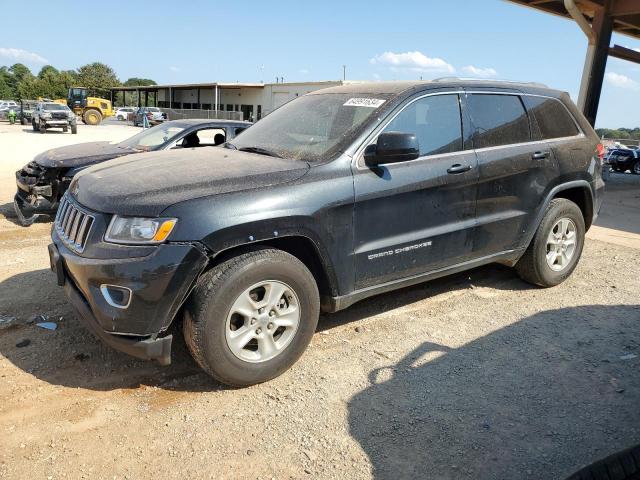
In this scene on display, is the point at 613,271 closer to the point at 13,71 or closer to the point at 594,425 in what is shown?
the point at 594,425

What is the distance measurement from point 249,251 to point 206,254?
12.5 inches

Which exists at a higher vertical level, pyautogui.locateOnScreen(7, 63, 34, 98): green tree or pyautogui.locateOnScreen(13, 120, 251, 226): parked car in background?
pyautogui.locateOnScreen(7, 63, 34, 98): green tree

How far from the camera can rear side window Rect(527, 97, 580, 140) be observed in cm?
471

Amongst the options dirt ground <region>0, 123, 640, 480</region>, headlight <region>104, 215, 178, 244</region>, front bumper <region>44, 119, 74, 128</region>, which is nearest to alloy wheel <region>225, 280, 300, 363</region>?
dirt ground <region>0, 123, 640, 480</region>

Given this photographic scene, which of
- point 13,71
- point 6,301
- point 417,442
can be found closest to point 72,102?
point 6,301

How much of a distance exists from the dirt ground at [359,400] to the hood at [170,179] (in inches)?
44.4

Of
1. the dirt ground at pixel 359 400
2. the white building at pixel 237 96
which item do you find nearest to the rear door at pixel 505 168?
the dirt ground at pixel 359 400

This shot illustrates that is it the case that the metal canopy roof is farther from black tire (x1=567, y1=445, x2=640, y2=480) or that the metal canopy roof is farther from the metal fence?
the metal fence

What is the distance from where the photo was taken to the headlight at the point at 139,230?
111 inches

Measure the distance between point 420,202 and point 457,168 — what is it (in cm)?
47

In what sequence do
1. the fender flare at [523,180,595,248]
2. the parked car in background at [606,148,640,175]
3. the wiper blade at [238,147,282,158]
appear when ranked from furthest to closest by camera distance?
1. the parked car in background at [606,148,640,175]
2. the fender flare at [523,180,595,248]
3. the wiper blade at [238,147,282,158]

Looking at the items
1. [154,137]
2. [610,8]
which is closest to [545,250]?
[154,137]

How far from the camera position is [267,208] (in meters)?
3.06

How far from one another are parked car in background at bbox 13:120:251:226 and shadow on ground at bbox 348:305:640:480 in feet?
15.8
